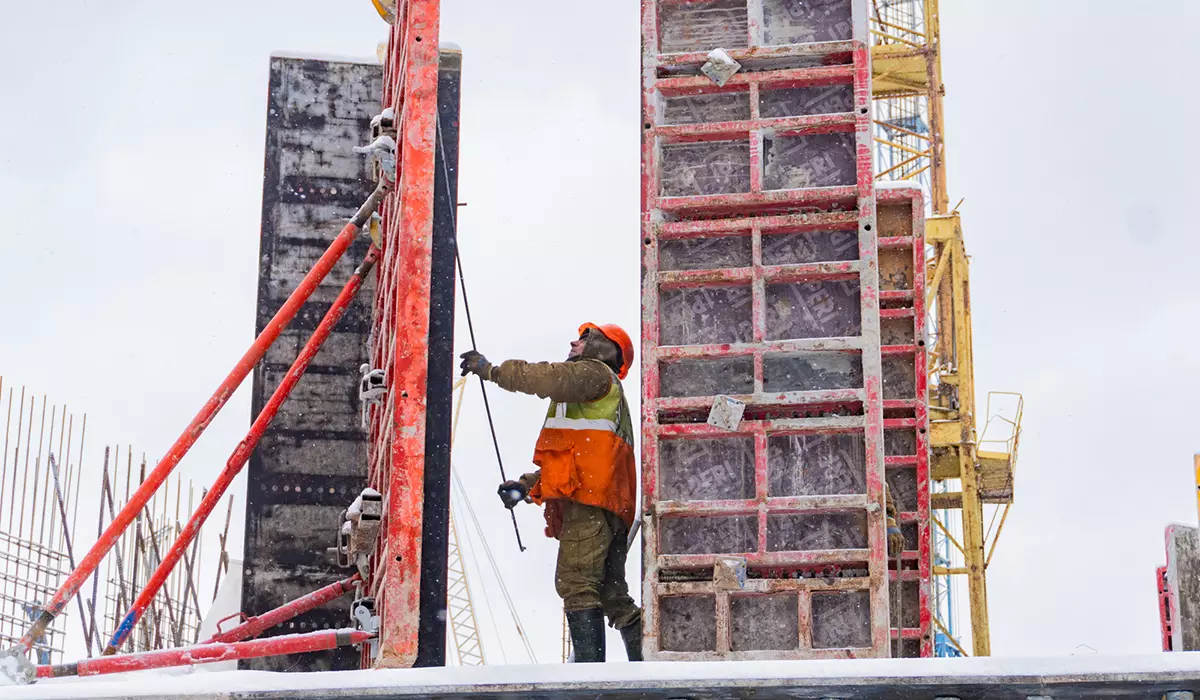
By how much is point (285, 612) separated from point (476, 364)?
2.87m

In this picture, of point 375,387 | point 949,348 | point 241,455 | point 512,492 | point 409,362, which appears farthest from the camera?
point 949,348

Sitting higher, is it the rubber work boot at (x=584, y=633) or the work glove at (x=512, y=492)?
the work glove at (x=512, y=492)

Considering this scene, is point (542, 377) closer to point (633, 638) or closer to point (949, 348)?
point (633, 638)

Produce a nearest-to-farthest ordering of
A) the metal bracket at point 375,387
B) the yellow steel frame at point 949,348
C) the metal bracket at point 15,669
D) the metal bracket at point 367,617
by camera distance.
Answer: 1. the metal bracket at point 15,669
2. the metal bracket at point 367,617
3. the metal bracket at point 375,387
4. the yellow steel frame at point 949,348

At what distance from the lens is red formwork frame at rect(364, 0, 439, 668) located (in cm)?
740

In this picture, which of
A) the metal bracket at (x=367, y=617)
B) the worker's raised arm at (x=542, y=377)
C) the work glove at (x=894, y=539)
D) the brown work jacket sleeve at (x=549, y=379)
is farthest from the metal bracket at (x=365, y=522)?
the work glove at (x=894, y=539)

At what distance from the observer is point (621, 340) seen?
857 cm

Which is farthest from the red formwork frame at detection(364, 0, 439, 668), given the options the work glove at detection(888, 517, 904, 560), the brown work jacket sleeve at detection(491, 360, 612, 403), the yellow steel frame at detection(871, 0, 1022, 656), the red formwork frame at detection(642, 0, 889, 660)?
the yellow steel frame at detection(871, 0, 1022, 656)

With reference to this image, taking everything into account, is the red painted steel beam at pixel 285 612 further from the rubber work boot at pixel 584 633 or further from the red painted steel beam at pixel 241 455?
the rubber work boot at pixel 584 633

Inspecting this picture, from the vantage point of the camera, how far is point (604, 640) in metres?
8.10

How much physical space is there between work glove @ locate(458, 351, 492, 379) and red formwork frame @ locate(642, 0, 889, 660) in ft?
2.54

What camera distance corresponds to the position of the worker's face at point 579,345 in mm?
8445

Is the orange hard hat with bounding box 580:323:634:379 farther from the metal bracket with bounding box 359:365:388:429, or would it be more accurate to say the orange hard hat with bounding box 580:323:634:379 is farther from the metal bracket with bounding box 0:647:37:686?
the metal bracket with bounding box 0:647:37:686

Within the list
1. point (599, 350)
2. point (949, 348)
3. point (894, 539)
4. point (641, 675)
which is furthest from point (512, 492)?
point (949, 348)
